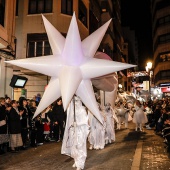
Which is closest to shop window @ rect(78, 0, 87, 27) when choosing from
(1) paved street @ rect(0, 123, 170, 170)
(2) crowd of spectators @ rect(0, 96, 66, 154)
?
(2) crowd of spectators @ rect(0, 96, 66, 154)

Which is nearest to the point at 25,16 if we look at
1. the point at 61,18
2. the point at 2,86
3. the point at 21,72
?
the point at 61,18

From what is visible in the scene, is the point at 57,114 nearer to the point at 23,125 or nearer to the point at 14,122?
the point at 23,125

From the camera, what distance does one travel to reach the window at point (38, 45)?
737 inches

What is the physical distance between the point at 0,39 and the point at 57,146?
221 inches

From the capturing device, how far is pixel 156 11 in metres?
47.3

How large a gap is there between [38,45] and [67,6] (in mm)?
3784

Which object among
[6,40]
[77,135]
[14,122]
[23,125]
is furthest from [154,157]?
[6,40]

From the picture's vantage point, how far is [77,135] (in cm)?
666

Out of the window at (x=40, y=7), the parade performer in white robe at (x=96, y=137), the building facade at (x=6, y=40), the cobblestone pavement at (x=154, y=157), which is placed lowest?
the cobblestone pavement at (x=154, y=157)

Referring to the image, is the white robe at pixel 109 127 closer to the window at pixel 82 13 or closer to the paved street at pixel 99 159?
the paved street at pixel 99 159

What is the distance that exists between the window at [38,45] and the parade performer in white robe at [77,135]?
40.2ft

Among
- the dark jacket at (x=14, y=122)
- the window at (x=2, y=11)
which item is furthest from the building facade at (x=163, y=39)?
the dark jacket at (x=14, y=122)

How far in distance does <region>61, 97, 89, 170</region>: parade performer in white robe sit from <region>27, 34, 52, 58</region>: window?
40.2 ft

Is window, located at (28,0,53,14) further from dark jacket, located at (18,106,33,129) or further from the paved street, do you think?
the paved street
